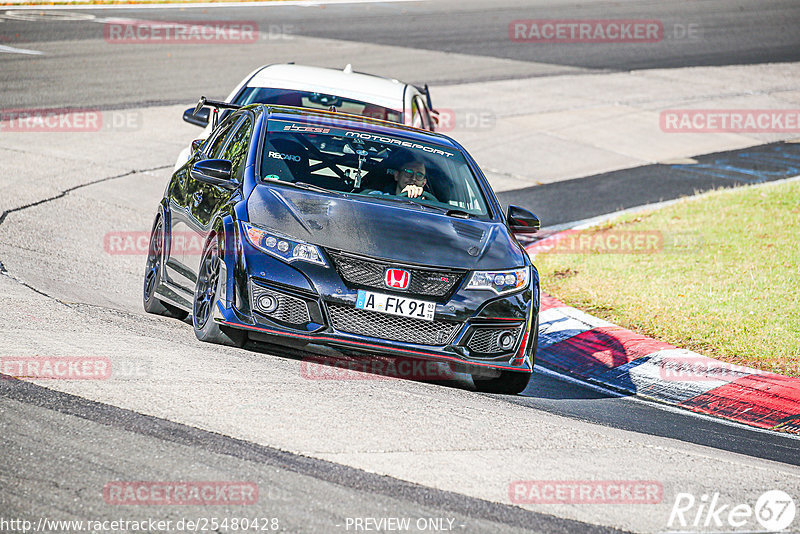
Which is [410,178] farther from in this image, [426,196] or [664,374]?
[664,374]

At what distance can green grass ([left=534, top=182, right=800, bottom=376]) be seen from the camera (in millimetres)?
8844

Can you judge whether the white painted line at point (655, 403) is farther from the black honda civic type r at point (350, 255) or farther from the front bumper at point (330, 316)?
the front bumper at point (330, 316)

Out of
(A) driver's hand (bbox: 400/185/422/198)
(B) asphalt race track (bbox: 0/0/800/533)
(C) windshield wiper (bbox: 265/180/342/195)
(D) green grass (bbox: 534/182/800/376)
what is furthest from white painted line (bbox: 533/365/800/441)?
(C) windshield wiper (bbox: 265/180/342/195)

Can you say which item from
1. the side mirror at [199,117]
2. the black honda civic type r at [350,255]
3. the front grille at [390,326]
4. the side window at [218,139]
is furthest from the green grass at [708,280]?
the side mirror at [199,117]

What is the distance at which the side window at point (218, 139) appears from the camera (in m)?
8.31

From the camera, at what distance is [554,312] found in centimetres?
960

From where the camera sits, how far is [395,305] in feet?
20.2

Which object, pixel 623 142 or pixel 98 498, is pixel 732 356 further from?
pixel 623 142

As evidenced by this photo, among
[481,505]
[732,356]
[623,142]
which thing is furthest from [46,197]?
[623,142]

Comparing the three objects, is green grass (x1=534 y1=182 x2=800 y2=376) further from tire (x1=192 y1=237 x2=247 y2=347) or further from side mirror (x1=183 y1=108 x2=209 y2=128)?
tire (x1=192 y1=237 x2=247 y2=347)

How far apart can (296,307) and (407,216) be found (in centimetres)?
108

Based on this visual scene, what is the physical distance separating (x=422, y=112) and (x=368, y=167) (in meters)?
4.10

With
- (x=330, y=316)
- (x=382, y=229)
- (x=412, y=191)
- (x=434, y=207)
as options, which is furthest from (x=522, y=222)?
(x=330, y=316)

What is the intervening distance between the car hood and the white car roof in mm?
3916
